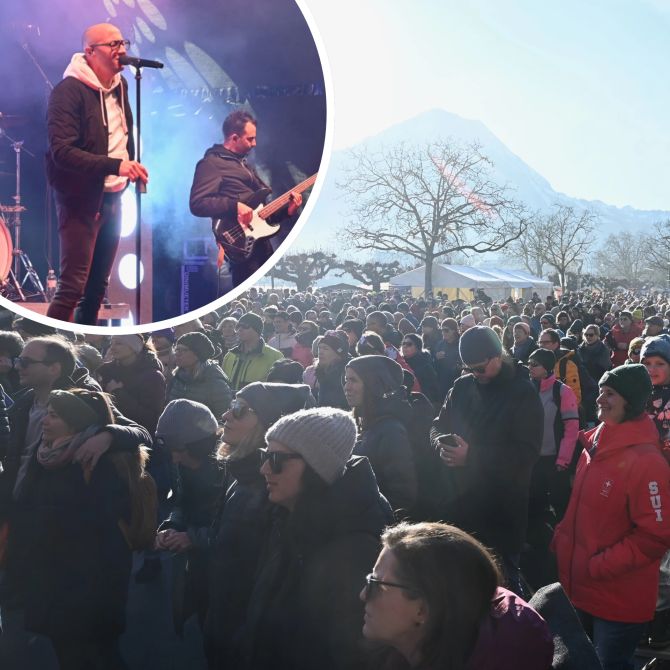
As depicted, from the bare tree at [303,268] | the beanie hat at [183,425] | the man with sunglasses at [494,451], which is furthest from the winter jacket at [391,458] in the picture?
the bare tree at [303,268]

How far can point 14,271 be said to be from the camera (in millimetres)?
1910

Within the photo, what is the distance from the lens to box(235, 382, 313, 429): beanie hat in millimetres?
3615

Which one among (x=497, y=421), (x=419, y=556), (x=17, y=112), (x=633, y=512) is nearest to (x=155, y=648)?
(x=497, y=421)

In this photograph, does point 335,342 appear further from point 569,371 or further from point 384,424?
point 569,371

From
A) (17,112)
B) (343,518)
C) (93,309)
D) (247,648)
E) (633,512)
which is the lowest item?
(247,648)

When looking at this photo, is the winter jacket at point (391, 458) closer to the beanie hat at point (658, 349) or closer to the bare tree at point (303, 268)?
the beanie hat at point (658, 349)

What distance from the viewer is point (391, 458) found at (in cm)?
395

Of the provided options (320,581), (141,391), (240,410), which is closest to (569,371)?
(141,391)

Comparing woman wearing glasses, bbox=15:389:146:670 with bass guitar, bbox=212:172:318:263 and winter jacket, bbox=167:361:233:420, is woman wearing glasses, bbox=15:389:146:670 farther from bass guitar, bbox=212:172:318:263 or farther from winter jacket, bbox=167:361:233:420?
winter jacket, bbox=167:361:233:420

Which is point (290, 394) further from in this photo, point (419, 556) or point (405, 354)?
point (405, 354)

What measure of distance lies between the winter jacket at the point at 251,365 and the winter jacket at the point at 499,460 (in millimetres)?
2844

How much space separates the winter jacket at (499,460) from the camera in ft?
13.4

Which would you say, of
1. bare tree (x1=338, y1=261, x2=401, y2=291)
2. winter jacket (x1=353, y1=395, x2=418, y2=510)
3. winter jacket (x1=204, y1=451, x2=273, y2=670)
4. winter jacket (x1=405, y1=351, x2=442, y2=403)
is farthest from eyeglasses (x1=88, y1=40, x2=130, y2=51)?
bare tree (x1=338, y1=261, x2=401, y2=291)

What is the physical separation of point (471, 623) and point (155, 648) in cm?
313
